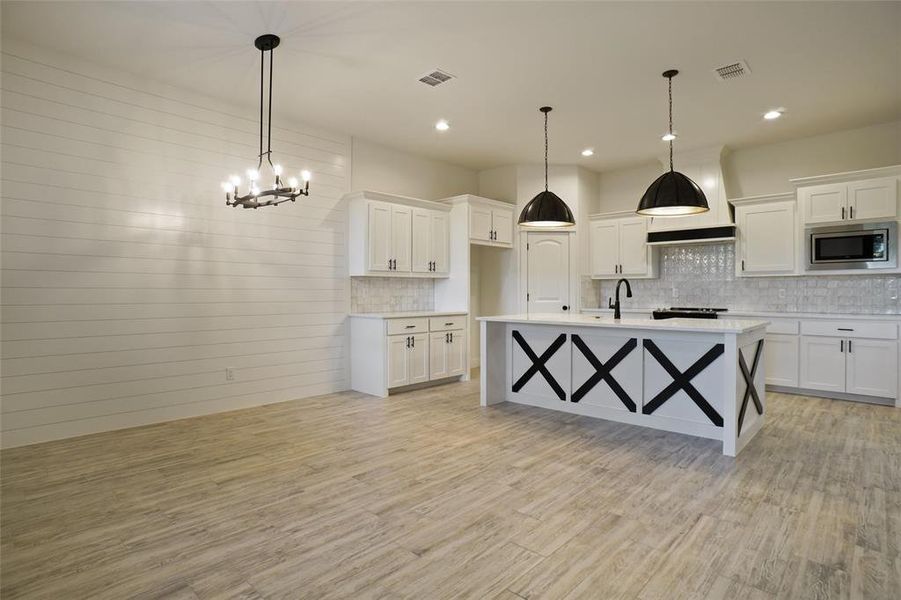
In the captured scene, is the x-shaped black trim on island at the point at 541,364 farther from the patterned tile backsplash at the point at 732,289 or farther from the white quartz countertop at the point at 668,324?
the patterned tile backsplash at the point at 732,289

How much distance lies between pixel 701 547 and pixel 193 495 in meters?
2.81

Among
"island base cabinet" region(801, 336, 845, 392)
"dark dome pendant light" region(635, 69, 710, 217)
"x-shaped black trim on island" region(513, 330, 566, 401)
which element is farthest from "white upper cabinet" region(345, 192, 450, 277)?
"island base cabinet" region(801, 336, 845, 392)

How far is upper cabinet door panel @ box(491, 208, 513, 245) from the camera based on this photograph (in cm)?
720

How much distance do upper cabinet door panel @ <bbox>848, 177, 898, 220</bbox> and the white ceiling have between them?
76 cm

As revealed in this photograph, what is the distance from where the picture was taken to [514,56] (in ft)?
13.5

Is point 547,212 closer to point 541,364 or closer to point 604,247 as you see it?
point 541,364

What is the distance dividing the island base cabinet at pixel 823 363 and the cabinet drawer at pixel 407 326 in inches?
170

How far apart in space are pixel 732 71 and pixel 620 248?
129 inches

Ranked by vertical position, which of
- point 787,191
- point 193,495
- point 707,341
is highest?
point 787,191

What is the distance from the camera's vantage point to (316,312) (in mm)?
5809

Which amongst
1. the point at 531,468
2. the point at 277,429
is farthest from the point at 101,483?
the point at 531,468

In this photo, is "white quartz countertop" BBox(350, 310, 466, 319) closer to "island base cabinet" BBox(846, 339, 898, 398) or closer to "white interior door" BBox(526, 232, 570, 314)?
"white interior door" BBox(526, 232, 570, 314)

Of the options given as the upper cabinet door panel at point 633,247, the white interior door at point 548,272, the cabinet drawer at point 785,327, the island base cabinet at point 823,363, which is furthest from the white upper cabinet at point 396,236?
the island base cabinet at point 823,363

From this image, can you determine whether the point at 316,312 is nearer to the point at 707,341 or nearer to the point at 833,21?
the point at 707,341
